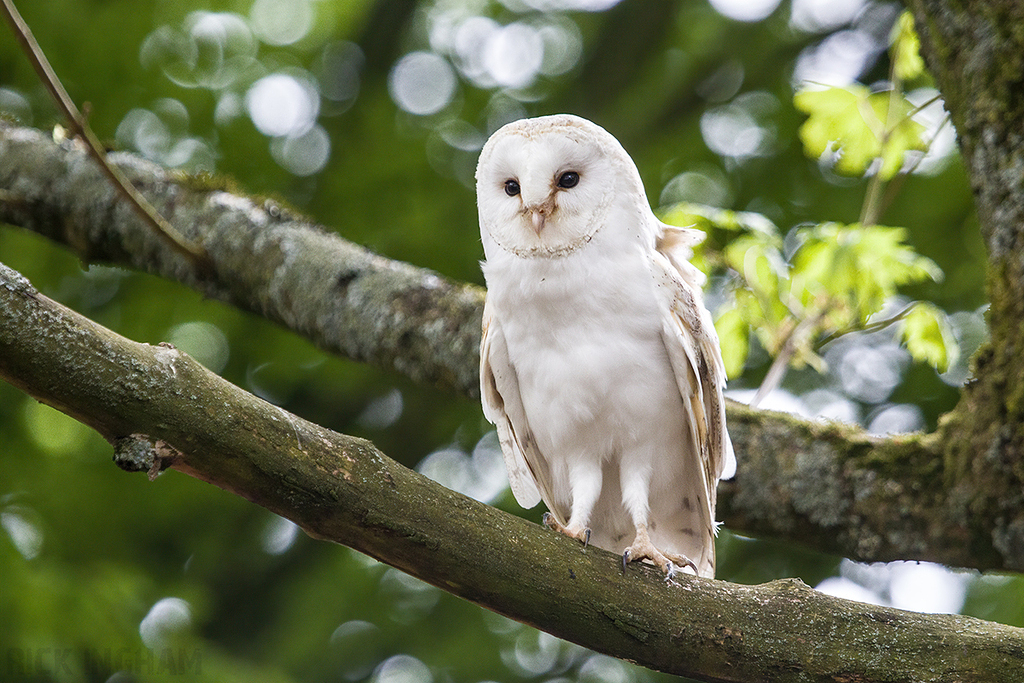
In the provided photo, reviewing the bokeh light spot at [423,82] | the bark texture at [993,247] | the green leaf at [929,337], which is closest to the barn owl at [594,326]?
the bark texture at [993,247]

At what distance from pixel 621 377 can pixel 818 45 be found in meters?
3.93

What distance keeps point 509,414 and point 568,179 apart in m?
0.77

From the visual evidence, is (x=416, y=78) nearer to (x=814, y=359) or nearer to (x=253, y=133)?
(x=253, y=133)

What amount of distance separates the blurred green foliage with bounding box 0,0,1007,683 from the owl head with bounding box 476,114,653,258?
2332mm

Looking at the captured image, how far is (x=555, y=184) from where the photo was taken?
2.59 metres

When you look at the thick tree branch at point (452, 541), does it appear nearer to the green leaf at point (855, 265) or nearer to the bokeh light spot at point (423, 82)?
the green leaf at point (855, 265)

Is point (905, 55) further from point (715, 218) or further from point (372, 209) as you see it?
point (372, 209)

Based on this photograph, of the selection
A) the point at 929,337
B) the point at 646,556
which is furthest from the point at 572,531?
the point at 929,337

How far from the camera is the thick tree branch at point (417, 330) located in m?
2.89

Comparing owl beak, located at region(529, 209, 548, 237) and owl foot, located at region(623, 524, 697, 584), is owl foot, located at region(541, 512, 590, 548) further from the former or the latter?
owl beak, located at region(529, 209, 548, 237)

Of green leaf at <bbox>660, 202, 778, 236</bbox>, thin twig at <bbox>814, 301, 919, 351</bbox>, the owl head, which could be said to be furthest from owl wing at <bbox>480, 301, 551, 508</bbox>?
thin twig at <bbox>814, 301, 919, 351</bbox>

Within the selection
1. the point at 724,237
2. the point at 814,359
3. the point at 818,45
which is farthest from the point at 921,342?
the point at 818,45

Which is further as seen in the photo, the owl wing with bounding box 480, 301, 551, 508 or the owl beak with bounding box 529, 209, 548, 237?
the owl wing with bounding box 480, 301, 551, 508

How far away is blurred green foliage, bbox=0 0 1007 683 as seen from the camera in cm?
520
